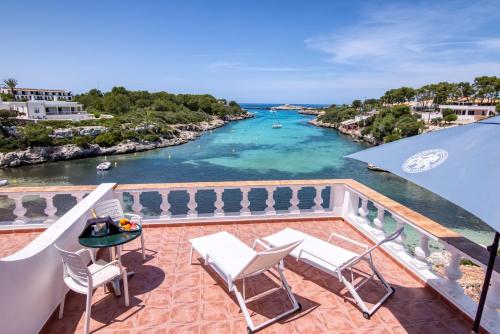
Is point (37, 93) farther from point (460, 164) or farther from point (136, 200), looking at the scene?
point (460, 164)

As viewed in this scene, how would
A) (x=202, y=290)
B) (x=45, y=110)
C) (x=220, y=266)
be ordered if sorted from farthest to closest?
(x=45, y=110) → (x=202, y=290) → (x=220, y=266)

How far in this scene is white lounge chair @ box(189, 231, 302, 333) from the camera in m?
3.10

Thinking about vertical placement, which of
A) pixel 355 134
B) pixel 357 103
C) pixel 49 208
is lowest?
pixel 355 134

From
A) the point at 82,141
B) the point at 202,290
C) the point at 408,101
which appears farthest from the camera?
→ the point at 408,101

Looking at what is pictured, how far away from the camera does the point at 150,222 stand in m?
5.83

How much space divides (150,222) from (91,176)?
123 ft

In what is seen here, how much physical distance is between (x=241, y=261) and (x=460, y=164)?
2.52 meters

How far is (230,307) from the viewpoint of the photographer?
351 centimetres

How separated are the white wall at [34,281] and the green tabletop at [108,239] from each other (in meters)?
0.28

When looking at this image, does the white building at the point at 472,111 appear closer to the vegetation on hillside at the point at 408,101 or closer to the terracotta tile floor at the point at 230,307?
the vegetation on hillside at the point at 408,101

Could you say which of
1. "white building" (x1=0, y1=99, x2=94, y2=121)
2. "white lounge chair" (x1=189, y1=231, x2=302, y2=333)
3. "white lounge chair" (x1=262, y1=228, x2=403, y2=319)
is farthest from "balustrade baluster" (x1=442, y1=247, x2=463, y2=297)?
"white building" (x1=0, y1=99, x2=94, y2=121)

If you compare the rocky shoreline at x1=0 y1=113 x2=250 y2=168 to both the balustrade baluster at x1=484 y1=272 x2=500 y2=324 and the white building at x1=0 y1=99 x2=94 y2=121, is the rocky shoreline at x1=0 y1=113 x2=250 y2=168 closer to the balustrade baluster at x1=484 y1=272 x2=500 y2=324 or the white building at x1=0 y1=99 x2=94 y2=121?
the white building at x1=0 y1=99 x2=94 y2=121

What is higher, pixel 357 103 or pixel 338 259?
pixel 357 103

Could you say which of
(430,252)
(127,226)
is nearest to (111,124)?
(127,226)
